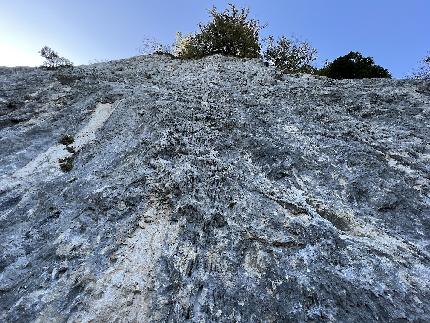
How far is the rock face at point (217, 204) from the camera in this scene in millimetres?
6969

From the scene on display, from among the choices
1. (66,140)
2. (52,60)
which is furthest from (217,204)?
(52,60)

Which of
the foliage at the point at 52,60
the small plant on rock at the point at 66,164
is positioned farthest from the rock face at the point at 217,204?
the foliage at the point at 52,60

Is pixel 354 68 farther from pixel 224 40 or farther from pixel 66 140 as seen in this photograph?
pixel 66 140

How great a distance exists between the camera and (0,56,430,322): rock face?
697 cm

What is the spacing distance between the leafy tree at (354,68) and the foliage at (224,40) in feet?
17.6

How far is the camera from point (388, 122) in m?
12.6

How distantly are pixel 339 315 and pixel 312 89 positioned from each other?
1075 cm

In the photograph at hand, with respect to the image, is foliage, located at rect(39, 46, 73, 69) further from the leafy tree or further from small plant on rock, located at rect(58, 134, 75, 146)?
the leafy tree

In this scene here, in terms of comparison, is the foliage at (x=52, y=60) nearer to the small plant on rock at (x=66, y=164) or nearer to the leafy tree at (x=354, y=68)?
the small plant on rock at (x=66, y=164)

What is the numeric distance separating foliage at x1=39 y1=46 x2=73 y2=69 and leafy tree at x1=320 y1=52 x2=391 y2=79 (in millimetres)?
14469

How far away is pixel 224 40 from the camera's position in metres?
25.0

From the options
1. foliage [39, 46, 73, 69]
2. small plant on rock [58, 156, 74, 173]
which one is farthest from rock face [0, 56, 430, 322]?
foliage [39, 46, 73, 69]

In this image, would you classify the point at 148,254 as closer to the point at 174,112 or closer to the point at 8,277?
the point at 8,277

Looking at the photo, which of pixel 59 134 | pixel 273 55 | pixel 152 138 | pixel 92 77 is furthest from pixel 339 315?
pixel 273 55
